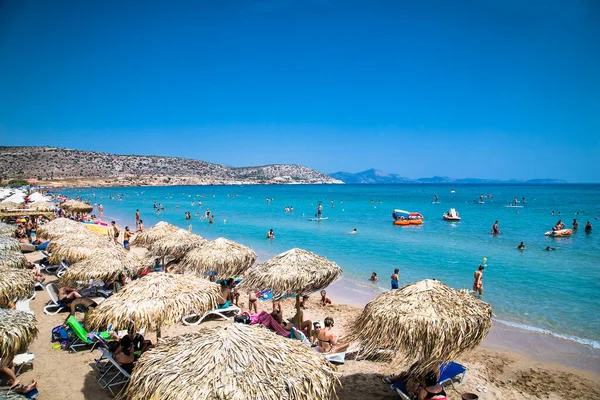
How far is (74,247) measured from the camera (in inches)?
488

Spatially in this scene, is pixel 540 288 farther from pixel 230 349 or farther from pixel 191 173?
pixel 191 173

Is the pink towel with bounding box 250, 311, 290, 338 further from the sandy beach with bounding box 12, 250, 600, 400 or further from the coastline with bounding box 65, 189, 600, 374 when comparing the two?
the coastline with bounding box 65, 189, 600, 374

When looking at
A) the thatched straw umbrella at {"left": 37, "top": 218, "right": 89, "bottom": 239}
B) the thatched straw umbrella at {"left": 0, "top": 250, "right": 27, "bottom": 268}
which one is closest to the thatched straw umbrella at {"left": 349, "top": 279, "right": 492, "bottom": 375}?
the thatched straw umbrella at {"left": 0, "top": 250, "right": 27, "bottom": 268}

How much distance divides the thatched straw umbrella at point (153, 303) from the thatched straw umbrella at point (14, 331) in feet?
2.98

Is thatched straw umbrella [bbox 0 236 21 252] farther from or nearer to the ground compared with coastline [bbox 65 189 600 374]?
farther from the ground

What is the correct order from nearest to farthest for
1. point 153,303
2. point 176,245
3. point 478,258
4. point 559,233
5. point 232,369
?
point 232,369 < point 153,303 < point 176,245 < point 478,258 < point 559,233

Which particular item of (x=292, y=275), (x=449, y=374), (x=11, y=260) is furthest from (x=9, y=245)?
(x=449, y=374)

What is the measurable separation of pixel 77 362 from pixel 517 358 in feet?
32.1

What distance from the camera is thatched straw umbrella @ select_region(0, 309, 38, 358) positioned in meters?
5.58

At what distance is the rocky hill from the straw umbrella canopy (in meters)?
111

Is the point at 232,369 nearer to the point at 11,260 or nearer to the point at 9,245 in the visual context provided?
the point at 11,260

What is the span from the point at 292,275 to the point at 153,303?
10.4ft

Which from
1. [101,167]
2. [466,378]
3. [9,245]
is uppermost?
[101,167]

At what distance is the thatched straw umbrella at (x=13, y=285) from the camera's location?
25.2 ft
